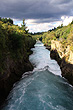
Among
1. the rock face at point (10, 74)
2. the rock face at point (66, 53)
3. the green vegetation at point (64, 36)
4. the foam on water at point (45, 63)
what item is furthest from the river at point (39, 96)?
the green vegetation at point (64, 36)

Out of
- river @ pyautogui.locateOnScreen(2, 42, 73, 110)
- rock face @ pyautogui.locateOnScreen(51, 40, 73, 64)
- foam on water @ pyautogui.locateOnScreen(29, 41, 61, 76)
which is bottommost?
river @ pyautogui.locateOnScreen(2, 42, 73, 110)

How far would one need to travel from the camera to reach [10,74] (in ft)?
63.1

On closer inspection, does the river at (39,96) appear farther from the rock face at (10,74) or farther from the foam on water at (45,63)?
the foam on water at (45,63)

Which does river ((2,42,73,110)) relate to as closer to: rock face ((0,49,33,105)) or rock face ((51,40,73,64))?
rock face ((0,49,33,105))

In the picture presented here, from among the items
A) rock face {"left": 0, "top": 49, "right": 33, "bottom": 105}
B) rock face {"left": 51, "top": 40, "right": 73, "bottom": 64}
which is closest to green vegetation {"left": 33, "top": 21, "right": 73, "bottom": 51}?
rock face {"left": 51, "top": 40, "right": 73, "bottom": 64}

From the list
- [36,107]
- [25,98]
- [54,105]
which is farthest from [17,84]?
[54,105]

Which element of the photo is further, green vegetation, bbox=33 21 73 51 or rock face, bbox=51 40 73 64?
green vegetation, bbox=33 21 73 51

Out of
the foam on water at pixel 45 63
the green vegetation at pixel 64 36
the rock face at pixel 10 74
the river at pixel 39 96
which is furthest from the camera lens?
the foam on water at pixel 45 63

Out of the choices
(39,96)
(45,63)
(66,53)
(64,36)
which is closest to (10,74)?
(39,96)

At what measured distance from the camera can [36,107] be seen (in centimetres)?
1353

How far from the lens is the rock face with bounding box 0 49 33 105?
51.8 ft

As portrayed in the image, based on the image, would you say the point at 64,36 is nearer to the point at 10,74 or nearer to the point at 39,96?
the point at 10,74

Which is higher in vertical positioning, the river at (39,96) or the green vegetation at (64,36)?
the green vegetation at (64,36)

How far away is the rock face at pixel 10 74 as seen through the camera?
1580 cm
